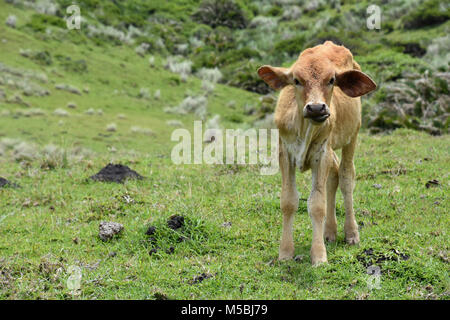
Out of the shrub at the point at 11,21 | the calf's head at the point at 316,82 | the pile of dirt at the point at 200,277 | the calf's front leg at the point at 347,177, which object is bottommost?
the pile of dirt at the point at 200,277

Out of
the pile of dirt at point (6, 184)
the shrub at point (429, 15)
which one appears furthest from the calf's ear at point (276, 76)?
the shrub at point (429, 15)

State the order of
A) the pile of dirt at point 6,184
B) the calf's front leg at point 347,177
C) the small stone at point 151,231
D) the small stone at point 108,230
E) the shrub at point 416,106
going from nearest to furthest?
the calf's front leg at point 347,177, the small stone at point 151,231, the small stone at point 108,230, the pile of dirt at point 6,184, the shrub at point 416,106

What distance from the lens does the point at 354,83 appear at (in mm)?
5449

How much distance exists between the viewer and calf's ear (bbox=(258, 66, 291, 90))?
17.6 ft

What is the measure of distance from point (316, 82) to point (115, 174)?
6.34m

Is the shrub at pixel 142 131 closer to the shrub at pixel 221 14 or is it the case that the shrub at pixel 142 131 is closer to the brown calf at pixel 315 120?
the brown calf at pixel 315 120

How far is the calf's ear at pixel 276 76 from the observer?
5371mm

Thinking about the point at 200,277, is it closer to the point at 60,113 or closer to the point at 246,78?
the point at 60,113

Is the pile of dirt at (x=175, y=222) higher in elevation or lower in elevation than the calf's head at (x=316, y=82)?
lower

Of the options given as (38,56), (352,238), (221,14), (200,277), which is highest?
(221,14)

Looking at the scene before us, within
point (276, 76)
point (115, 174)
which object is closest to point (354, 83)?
point (276, 76)

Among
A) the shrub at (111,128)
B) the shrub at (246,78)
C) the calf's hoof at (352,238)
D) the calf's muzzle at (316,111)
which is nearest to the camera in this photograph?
the calf's muzzle at (316,111)

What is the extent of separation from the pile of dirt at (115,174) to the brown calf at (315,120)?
5.08 meters
